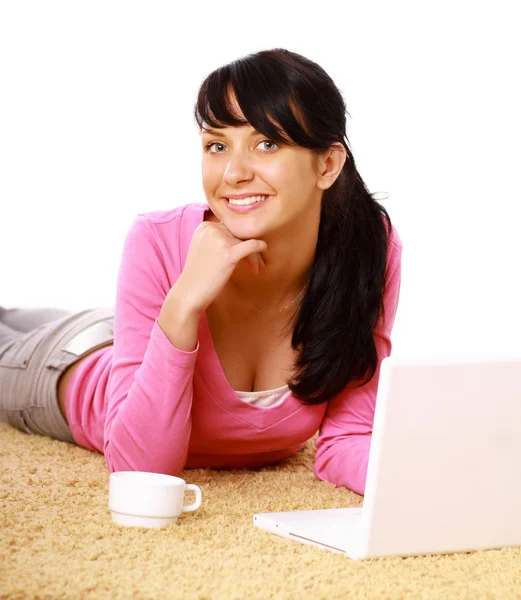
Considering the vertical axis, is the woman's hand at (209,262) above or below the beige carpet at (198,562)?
above

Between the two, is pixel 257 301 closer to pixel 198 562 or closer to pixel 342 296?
pixel 342 296

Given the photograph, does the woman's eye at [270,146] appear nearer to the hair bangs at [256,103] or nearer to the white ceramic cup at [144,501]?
the hair bangs at [256,103]

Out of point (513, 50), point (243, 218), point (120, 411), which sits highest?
point (513, 50)

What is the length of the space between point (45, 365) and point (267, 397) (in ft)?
2.55

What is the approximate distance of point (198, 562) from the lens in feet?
4.39

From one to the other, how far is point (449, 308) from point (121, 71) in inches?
69.0

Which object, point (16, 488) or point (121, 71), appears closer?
point (16, 488)

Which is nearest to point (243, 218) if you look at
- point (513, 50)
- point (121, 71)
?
point (121, 71)

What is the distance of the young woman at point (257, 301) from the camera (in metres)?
1.73

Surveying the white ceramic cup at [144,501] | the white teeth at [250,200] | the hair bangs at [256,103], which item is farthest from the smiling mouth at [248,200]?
the white ceramic cup at [144,501]

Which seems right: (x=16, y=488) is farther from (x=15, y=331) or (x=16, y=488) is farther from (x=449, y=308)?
(x=449, y=308)

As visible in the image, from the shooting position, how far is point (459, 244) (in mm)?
4109

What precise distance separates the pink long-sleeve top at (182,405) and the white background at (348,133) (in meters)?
1.89

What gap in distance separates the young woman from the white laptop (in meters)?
→ 0.54
